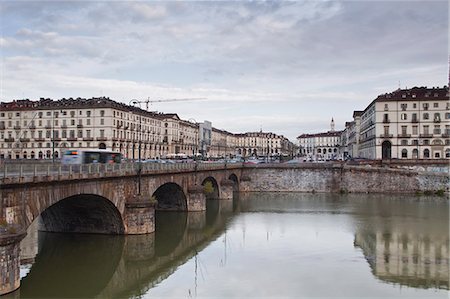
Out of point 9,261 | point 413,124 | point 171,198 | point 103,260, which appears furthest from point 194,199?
point 413,124

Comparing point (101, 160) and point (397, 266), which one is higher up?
point (101, 160)

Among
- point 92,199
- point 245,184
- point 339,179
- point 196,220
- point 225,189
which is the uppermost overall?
point 339,179

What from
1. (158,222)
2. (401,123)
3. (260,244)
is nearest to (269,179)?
(401,123)

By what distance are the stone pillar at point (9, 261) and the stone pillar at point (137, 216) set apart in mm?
15340

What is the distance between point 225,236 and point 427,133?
207 ft

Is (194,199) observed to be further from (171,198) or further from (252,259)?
(252,259)

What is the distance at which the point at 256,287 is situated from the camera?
24953 millimetres

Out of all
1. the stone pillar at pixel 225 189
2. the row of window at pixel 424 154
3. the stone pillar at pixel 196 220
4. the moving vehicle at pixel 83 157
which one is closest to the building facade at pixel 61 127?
the stone pillar at pixel 225 189

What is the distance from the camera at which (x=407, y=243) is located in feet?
120

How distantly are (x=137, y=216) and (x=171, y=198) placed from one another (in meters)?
17.1

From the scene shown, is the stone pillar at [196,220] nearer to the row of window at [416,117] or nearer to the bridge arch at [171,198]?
the bridge arch at [171,198]

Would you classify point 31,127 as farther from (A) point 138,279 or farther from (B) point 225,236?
(A) point 138,279

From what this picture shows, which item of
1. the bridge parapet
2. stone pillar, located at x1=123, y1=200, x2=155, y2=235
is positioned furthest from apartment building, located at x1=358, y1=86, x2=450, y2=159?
stone pillar, located at x1=123, y1=200, x2=155, y2=235

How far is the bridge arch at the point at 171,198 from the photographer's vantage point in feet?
174
